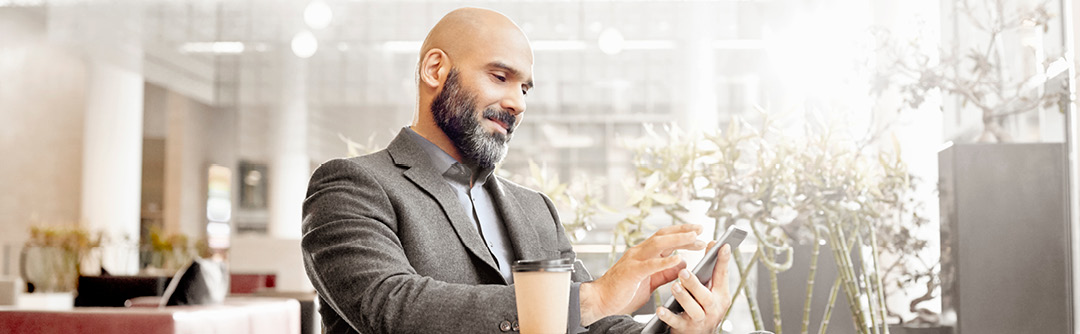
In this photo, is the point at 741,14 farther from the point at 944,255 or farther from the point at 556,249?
the point at 556,249

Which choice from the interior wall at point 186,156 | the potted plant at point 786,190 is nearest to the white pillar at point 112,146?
the interior wall at point 186,156

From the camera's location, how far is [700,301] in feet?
3.35

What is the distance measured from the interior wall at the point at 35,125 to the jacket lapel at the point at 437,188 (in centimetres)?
1156

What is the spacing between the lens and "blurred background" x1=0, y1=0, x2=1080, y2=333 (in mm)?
2189

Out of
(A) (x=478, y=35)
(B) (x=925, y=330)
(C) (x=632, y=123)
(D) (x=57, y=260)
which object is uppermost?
(C) (x=632, y=123)

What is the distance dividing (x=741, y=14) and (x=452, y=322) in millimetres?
5539

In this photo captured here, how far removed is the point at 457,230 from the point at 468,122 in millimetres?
146

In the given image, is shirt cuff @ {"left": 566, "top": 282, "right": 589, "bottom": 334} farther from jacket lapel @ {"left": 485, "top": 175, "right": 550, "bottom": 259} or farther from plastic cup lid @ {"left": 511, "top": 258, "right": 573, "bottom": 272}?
jacket lapel @ {"left": 485, "top": 175, "right": 550, "bottom": 259}

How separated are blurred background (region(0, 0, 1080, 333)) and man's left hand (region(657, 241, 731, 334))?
906mm

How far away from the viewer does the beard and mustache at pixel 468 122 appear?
125 cm

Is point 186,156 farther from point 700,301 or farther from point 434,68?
point 700,301

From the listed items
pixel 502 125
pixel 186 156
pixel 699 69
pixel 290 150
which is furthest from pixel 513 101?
pixel 186 156

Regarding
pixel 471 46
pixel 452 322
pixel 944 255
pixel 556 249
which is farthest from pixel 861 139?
pixel 452 322

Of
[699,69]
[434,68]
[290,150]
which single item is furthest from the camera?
[290,150]
